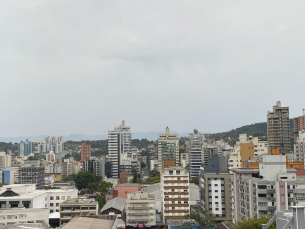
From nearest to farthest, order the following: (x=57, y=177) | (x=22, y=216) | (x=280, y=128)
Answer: (x=22, y=216)
(x=280, y=128)
(x=57, y=177)

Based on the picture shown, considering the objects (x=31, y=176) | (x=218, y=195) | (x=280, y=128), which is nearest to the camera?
(x=218, y=195)

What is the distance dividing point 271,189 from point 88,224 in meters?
12.4

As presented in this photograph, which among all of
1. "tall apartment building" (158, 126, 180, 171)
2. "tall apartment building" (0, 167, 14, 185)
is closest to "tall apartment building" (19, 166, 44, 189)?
"tall apartment building" (0, 167, 14, 185)

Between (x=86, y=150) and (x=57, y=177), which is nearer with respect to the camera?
(x=57, y=177)

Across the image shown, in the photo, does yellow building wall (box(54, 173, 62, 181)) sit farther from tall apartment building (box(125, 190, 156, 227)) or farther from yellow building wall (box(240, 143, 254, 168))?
tall apartment building (box(125, 190, 156, 227))

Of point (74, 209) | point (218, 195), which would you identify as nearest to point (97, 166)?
point (74, 209)

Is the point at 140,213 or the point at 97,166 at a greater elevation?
the point at 97,166

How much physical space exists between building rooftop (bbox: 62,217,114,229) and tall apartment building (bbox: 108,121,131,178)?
50.1 m

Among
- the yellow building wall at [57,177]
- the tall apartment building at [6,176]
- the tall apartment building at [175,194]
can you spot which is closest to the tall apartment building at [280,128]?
the tall apartment building at [175,194]

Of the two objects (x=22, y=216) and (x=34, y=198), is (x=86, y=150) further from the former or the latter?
(x=22, y=216)

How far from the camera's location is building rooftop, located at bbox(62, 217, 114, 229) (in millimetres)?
22078

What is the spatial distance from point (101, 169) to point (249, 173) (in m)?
Answer: 51.3

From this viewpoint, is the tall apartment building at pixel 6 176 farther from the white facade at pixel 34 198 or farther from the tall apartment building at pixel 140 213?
the tall apartment building at pixel 140 213

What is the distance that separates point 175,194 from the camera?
3431 centimetres
